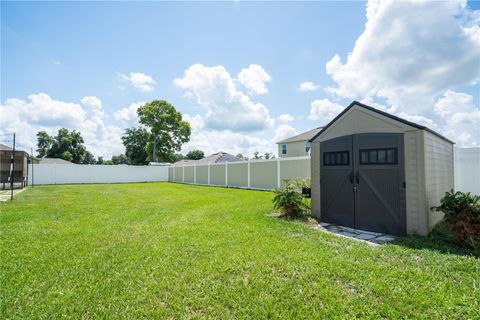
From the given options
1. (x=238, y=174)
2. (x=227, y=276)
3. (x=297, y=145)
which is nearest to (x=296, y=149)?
(x=297, y=145)

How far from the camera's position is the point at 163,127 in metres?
29.0

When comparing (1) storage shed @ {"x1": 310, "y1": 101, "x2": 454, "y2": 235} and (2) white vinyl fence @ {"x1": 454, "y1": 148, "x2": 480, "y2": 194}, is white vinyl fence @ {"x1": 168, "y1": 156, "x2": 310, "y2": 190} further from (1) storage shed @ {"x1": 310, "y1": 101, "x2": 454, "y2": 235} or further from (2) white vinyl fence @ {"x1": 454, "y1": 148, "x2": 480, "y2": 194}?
(2) white vinyl fence @ {"x1": 454, "y1": 148, "x2": 480, "y2": 194}

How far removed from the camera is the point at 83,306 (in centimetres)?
219

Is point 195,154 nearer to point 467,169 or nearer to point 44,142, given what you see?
point 44,142

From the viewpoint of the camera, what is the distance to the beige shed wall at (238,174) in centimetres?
1478

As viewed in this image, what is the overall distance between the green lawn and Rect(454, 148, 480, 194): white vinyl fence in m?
5.26

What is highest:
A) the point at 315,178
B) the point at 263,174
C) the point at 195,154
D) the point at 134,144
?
the point at 134,144

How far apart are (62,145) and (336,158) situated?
156 ft

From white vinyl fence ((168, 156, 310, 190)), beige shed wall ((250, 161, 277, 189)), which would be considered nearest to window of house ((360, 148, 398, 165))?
white vinyl fence ((168, 156, 310, 190))

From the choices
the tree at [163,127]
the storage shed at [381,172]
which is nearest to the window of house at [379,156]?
the storage shed at [381,172]

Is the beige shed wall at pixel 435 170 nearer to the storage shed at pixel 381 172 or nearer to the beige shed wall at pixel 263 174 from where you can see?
the storage shed at pixel 381 172

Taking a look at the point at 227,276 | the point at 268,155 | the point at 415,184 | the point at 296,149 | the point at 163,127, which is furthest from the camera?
the point at 268,155

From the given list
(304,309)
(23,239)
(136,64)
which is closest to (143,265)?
(304,309)

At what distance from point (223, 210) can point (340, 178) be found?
3.57 meters
